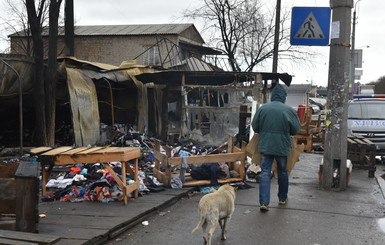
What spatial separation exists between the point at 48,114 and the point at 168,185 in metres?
4.76

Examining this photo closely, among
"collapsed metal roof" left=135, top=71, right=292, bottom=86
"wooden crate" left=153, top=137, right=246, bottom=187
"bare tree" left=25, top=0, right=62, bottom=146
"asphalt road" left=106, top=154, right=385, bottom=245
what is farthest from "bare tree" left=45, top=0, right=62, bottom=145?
"asphalt road" left=106, top=154, right=385, bottom=245

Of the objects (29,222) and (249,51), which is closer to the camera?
(29,222)

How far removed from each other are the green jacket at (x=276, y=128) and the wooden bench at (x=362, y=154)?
5.02m

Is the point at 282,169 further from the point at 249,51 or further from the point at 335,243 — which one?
the point at 249,51

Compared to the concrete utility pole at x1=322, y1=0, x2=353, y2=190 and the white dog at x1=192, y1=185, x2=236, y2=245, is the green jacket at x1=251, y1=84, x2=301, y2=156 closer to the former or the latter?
the white dog at x1=192, y1=185, x2=236, y2=245

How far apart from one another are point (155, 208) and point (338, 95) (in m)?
4.49

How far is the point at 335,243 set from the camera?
555 cm

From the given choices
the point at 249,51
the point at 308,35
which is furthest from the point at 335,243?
the point at 249,51

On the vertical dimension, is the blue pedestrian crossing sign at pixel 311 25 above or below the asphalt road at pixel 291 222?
above

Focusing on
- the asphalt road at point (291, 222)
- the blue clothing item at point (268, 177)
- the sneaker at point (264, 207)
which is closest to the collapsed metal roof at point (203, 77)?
A: the asphalt road at point (291, 222)

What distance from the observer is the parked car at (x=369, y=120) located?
49.6ft

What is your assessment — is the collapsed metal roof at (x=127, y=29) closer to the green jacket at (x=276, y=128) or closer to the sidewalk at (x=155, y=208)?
the sidewalk at (x=155, y=208)

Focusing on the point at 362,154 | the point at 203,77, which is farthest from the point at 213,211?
the point at 203,77

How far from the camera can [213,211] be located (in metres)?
5.18
